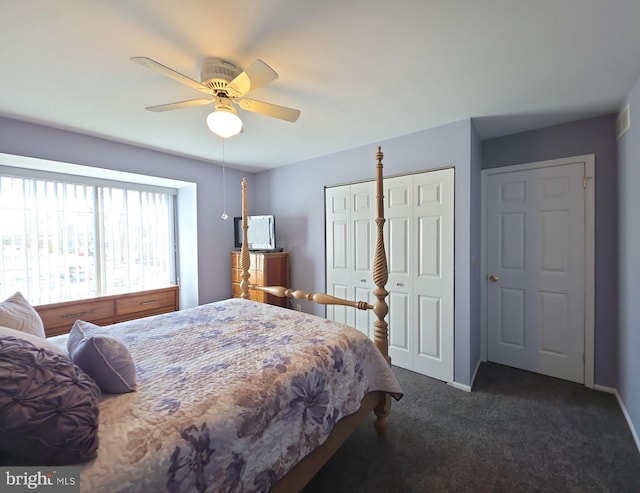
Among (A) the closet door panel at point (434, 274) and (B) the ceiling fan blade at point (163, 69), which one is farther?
(A) the closet door panel at point (434, 274)

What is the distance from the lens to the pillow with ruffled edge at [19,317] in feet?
3.92

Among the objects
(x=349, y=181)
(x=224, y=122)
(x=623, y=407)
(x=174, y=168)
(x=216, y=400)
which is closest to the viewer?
(x=216, y=400)

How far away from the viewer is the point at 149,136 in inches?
110

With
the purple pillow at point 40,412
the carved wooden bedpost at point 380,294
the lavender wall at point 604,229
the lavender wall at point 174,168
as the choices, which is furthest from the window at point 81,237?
the lavender wall at point 604,229

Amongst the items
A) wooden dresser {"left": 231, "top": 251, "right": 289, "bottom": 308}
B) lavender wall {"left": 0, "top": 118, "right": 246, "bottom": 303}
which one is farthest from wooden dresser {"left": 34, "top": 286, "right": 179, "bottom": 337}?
wooden dresser {"left": 231, "top": 251, "right": 289, "bottom": 308}

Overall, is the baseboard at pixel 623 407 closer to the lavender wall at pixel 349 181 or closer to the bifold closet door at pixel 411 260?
the lavender wall at pixel 349 181

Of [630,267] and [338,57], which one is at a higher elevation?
[338,57]

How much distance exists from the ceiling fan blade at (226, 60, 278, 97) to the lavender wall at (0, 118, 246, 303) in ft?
6.80

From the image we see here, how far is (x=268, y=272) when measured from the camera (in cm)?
357

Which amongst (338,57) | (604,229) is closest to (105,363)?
(338,57)

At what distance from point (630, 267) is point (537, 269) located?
2.43ft

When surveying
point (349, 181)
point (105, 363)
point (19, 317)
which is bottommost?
point (105, 363)

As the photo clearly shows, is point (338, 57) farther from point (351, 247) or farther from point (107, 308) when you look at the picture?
point (107, 308)

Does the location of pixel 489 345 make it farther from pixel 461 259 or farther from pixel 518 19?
pixel 518 19
